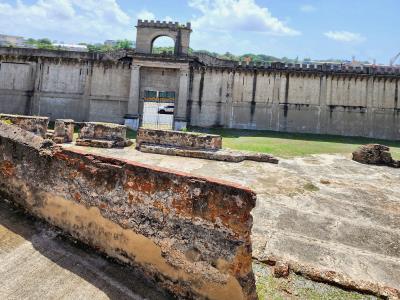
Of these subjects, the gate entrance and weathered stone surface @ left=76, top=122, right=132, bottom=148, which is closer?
weathered stone surface @ left=76, top=122, right=132, bottom=148

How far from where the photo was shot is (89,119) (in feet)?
77.9

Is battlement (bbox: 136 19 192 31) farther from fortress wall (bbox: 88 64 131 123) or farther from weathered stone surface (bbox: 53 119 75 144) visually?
weathered stone surface (bbox: 53 119 75 144)

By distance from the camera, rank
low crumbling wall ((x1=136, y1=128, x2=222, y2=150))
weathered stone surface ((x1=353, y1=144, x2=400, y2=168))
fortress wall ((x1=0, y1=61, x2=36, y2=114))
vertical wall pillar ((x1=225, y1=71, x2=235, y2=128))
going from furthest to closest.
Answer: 1. fortress wall ((x1=0, y1=61, x2=36, y2=114))
2. vertical wall pillar ((x1=225, y1=71, x2=235, y2=128))
3. weathered stone surface ((x1=353, y1=144, x2=400, y2=168))
4. low crumbling wall ((x1=136, y1=128, x2=222, y2=150))

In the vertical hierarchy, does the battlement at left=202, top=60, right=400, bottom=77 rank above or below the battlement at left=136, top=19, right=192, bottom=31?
below

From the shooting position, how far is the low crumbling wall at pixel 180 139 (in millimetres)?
14000

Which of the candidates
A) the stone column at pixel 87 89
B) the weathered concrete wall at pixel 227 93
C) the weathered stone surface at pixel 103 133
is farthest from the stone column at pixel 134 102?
the weathered stone surface at pixel 103 133

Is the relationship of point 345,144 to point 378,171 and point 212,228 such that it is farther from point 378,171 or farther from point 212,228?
point 212,228

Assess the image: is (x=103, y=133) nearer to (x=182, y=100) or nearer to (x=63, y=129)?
(x=63, y=129)

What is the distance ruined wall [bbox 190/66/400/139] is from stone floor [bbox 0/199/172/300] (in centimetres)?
1939

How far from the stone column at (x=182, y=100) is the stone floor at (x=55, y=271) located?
17.8 metres

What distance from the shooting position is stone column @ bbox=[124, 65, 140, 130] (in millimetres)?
22391

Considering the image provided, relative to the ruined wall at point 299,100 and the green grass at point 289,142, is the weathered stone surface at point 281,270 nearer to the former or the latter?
the green grass at point 289,142

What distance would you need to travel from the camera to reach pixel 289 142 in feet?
61.0

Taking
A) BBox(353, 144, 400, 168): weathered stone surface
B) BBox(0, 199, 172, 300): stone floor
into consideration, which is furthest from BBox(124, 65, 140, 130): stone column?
BBox(0, 199, 172, 300): stone floor
